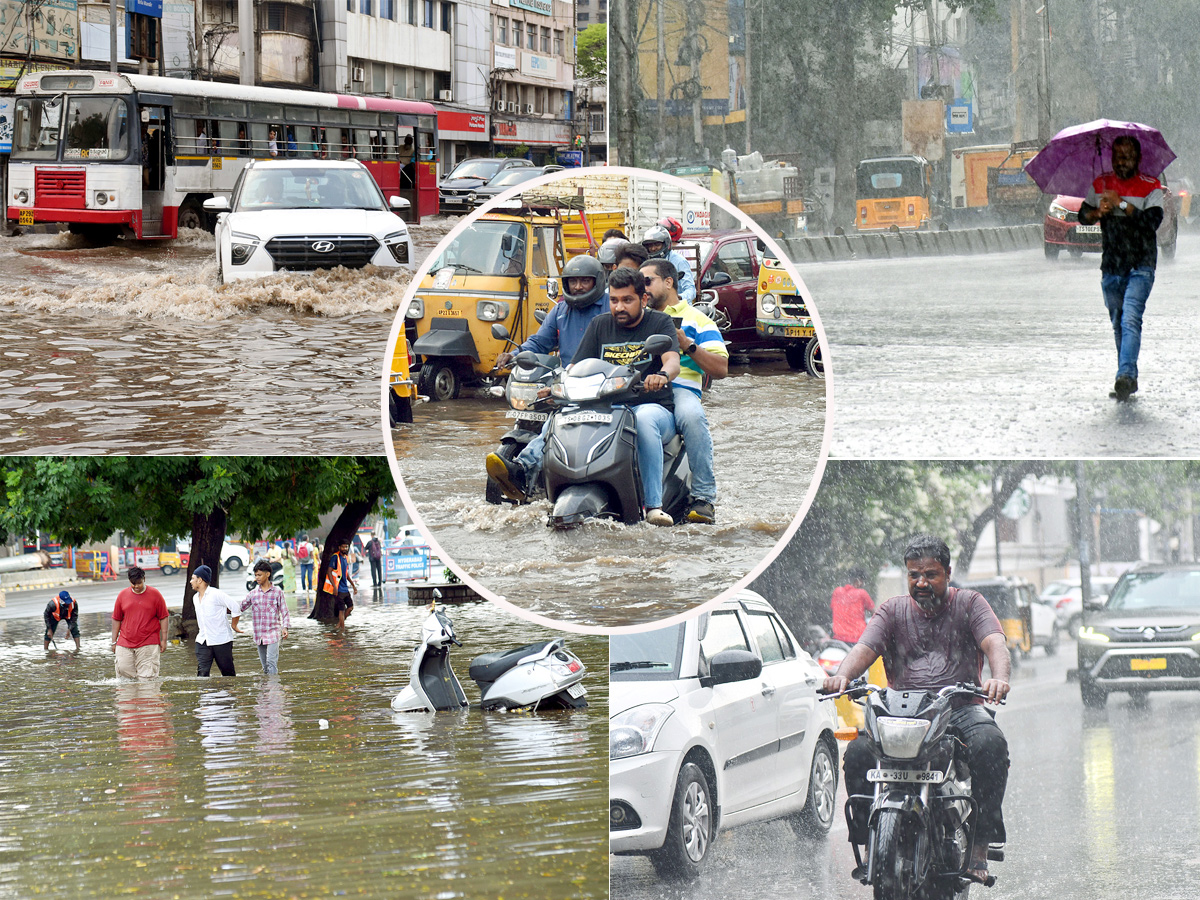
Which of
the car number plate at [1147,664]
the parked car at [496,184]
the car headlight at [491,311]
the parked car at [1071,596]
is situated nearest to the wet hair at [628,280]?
the car headlight at [491,311]

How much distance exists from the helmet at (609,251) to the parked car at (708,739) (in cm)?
190

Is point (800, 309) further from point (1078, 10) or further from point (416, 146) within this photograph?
point (416, 146)

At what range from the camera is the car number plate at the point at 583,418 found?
4051 millimetres

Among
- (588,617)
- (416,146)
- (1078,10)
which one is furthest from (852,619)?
(416,146)

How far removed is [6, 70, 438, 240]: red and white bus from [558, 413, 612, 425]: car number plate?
15592 mm

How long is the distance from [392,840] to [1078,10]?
5.61 metres

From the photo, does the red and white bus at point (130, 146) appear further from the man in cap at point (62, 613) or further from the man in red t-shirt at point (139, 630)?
the man in red t-shirt at point (139, 630)

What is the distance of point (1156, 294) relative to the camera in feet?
23.3

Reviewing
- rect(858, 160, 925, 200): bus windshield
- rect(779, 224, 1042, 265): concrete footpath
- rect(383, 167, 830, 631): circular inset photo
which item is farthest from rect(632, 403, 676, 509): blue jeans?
rect(858, 160, 925, 200): bus windshield

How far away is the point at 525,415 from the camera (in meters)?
4.11

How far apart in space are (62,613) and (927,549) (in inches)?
440

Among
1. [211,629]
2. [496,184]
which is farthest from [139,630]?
[496,184]

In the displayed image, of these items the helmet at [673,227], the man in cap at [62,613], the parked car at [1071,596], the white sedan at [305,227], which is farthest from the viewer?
the man in cap at [62,613]

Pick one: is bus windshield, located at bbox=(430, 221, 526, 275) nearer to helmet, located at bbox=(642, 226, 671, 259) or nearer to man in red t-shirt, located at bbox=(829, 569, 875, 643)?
helmet, located at bbox=(642, 226, 671, 259)
